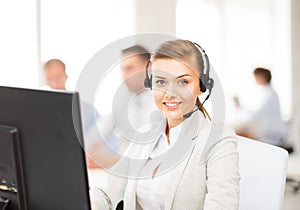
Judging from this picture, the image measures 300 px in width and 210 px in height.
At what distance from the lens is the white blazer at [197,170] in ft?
4.20

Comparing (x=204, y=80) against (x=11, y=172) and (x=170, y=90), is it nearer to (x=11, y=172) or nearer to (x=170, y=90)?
(x=170, y=90)

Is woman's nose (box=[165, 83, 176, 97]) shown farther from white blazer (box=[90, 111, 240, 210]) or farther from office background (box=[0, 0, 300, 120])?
office background (box=[0, 0, 300, 120])

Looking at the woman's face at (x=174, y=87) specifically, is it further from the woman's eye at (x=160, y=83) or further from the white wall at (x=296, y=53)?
the white wall at (x=296, y=53)

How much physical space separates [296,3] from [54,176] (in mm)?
3501

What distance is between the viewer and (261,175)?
1566 mm

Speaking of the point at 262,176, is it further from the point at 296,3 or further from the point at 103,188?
the point at 296,3

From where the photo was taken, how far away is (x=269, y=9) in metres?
A: 4.09

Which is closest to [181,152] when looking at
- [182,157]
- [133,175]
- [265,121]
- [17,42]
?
[182,157]

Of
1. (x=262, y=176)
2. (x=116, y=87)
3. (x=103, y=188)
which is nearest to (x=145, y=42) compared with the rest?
(x=116, y=87)

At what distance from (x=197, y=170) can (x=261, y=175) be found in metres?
0.33

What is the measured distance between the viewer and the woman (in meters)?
1.27

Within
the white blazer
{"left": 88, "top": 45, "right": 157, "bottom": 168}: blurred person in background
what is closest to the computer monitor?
{"left": 88, "top": 45, "right": 157, "bottom": 168}: blurred person in background

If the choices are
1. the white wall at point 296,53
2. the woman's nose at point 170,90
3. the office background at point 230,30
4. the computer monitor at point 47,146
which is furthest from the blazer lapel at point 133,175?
the white wall at point 296,53

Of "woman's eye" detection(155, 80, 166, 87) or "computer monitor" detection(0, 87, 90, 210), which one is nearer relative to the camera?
"computer monitor" detection(0, 87, 90, 210)
